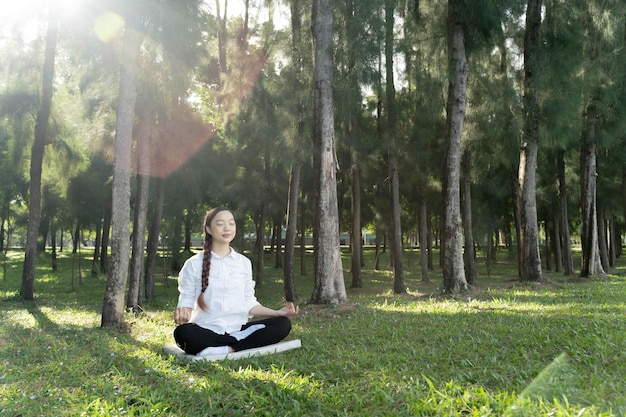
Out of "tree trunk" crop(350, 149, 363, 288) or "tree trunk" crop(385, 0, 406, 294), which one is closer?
"tree trunk" crop(385, 0, 406, 294)

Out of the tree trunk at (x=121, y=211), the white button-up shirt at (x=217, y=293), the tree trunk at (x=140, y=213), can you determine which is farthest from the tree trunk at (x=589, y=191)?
the white button-up shirt at (x=217, y=293)

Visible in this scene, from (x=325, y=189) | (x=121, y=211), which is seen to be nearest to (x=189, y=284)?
(x=121, y=211)

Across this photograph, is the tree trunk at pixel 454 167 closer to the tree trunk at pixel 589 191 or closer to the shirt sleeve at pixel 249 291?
the shirt sleeve at pixel 249 291

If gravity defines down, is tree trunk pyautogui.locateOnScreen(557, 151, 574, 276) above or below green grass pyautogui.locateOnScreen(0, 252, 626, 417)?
above

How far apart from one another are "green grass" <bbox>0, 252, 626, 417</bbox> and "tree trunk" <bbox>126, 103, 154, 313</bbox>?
305cm

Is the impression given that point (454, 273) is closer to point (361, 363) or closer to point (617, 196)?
point (361, 363)

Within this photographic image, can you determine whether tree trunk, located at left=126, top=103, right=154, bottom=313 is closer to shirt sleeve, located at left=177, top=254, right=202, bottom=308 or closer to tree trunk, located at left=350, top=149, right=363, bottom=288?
shirt sleeve, located at left=177, top=254, right=202, bottom=308

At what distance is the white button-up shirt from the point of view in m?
4.71

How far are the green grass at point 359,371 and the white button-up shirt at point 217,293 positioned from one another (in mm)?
443

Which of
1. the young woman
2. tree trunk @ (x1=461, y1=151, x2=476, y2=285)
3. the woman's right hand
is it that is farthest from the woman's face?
tree trunk @ (x1=461, y1=151, x2=476, y2=285)

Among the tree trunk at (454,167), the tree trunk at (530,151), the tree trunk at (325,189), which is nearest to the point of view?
the tree trunk at (325,189)

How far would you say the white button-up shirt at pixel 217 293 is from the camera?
15.5 ft

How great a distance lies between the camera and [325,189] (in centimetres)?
1006

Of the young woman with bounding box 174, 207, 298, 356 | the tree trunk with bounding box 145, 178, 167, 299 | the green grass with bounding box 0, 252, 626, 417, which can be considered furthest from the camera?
the tree trunk with bounding box 145, 178, 167, 299
